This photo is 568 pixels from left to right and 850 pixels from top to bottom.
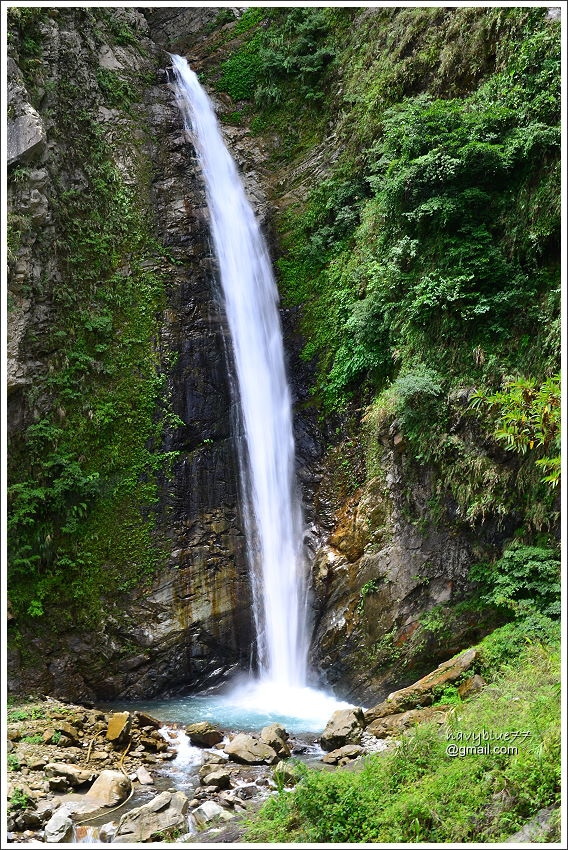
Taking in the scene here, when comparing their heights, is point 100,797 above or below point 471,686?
below

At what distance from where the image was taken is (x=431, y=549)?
8.83 meters

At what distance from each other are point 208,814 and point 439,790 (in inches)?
87.6

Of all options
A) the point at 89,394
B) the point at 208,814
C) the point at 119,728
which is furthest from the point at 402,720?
the point at 89,394

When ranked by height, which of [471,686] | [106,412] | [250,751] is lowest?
[250,751]

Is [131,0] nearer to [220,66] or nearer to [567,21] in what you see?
[567,21]

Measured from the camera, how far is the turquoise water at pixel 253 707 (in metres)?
8.48

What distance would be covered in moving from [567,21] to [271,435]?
803 cm

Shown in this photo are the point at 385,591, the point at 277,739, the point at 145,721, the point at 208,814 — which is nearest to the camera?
the point at 208,814

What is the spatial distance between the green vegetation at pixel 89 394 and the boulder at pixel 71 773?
326 centimetres

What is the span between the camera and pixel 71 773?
6562 millimetres

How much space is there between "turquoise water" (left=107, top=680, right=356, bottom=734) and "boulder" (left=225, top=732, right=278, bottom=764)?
982 mm

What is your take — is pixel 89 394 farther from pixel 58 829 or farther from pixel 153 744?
pixel 58 829

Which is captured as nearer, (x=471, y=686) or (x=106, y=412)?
(x=471, y=686)

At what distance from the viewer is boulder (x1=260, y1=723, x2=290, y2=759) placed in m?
7.07
